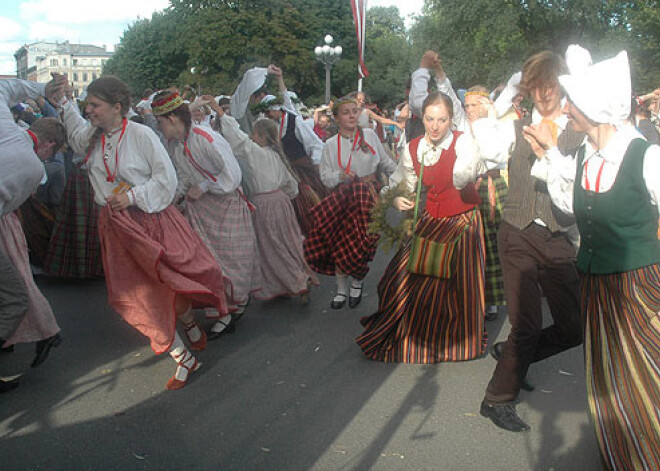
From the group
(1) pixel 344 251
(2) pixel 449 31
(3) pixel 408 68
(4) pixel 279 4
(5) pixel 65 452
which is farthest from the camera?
(3) pixel 408 68

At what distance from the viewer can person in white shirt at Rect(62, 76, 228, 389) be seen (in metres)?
4.32

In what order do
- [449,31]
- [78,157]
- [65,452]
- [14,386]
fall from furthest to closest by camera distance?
[449,31], [78,157], [14,386], [65,452]

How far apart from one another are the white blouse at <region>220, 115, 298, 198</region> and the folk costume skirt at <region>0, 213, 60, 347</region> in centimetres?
217

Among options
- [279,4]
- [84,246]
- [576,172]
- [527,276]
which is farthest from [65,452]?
[279,4]

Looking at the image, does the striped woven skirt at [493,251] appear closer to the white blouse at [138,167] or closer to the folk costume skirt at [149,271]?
the folk costume skirt at [149,271]

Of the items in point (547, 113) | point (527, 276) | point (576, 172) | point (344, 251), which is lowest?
point (344, 251)

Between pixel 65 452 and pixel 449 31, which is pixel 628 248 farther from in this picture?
pixel 449 31

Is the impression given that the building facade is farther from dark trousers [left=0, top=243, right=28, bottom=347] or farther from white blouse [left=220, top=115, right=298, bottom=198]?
dark trousers [left=0, top=243, right=28, bottom=347]

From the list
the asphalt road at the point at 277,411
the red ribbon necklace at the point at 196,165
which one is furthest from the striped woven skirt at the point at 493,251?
the red ribbon necklace at the point at 196,165

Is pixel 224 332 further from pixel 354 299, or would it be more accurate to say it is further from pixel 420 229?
pixel 420 229

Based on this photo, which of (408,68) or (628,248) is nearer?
(628,248)

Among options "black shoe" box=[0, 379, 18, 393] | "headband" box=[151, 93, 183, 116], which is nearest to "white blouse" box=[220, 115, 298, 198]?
"headband" box=[151, 93, 183, 116]

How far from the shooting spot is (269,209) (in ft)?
20.7

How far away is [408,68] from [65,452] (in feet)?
176
